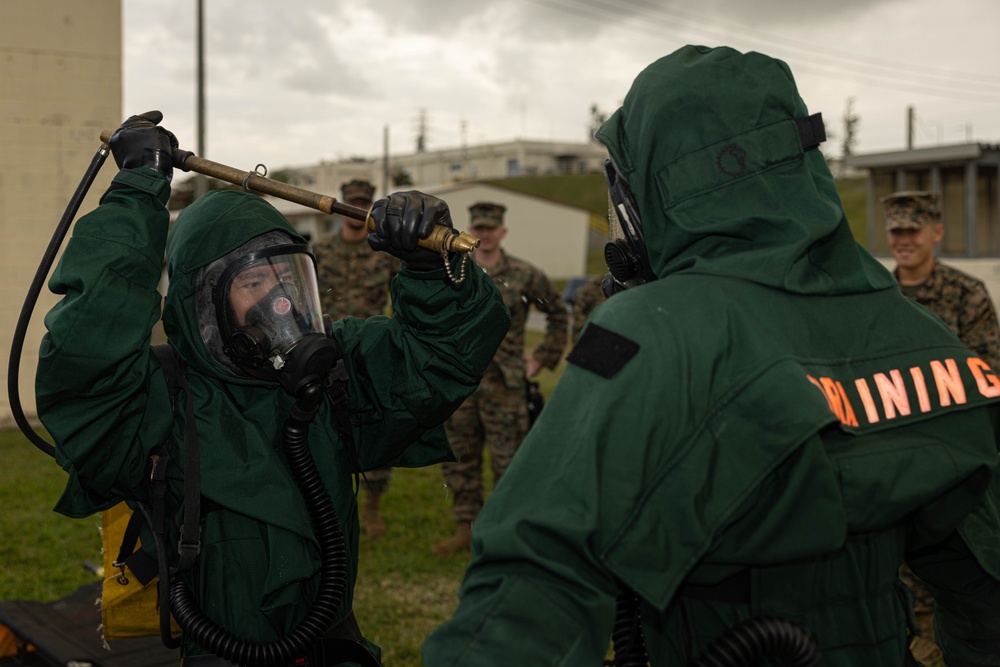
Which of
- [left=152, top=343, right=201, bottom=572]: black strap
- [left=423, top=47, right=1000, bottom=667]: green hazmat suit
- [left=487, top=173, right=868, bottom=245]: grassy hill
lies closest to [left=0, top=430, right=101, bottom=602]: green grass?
[left=152, top=343, right=201, bottom=572]: black strap

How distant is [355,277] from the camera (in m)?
6.74

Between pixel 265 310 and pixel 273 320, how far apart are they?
1.3 inches

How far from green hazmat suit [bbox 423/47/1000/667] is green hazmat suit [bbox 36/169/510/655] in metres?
1.02

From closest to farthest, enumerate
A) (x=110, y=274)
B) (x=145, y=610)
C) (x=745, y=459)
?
(x=745, y=459) → (x=110, y=274) → (x=145, y=610)

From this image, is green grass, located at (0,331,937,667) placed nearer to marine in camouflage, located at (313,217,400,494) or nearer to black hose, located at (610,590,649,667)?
marine in camouflage, located at (313,217,400,494)

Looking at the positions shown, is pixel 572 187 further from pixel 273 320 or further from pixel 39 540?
pixel 273 320

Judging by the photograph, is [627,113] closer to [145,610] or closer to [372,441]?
[372,441]

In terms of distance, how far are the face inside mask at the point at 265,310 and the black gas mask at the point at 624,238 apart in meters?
0.92

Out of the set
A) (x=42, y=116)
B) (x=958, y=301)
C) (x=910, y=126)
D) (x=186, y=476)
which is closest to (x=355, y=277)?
(x=958, y=301)

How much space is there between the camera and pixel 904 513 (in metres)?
1.48

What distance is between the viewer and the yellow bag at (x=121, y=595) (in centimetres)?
252

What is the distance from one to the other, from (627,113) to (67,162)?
9895 millimetres

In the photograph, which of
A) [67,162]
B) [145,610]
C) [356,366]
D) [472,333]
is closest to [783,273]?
[472,333]

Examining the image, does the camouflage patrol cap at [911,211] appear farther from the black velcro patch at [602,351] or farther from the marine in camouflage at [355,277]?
the black velcro patch at [602,351]
